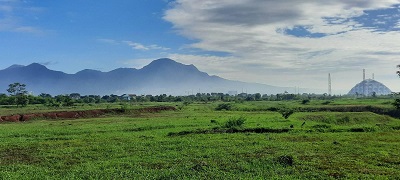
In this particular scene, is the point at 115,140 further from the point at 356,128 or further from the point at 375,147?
the point at 356,128

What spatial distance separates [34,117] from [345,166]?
2136 inches

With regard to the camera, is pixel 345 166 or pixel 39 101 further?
pixel 39 101

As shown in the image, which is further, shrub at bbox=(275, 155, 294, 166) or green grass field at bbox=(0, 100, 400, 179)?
shrub at bbox=(275, 155, 294, 166)

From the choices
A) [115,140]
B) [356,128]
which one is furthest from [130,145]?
[356,128]

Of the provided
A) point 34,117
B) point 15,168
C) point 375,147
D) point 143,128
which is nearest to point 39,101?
point 34,117

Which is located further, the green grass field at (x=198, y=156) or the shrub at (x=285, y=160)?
the shrub at (x=285, y=160)

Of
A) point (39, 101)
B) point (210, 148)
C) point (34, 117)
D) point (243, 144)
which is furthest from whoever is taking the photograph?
point (39, 101)

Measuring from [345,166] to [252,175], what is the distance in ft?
19.6

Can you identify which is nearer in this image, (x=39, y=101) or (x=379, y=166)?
(x=379, y=166)

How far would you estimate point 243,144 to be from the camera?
27.7 metres

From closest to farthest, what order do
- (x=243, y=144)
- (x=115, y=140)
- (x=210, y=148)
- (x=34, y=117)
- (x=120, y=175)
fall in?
(x=120, y=175) < (x=210, y=148) < (x=243, y=144) < (x=115, y=140) < (x=34, y=117)

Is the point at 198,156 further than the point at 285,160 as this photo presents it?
Yes

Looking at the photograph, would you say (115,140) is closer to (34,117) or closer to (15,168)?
(15,168)

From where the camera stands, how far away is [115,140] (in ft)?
101
